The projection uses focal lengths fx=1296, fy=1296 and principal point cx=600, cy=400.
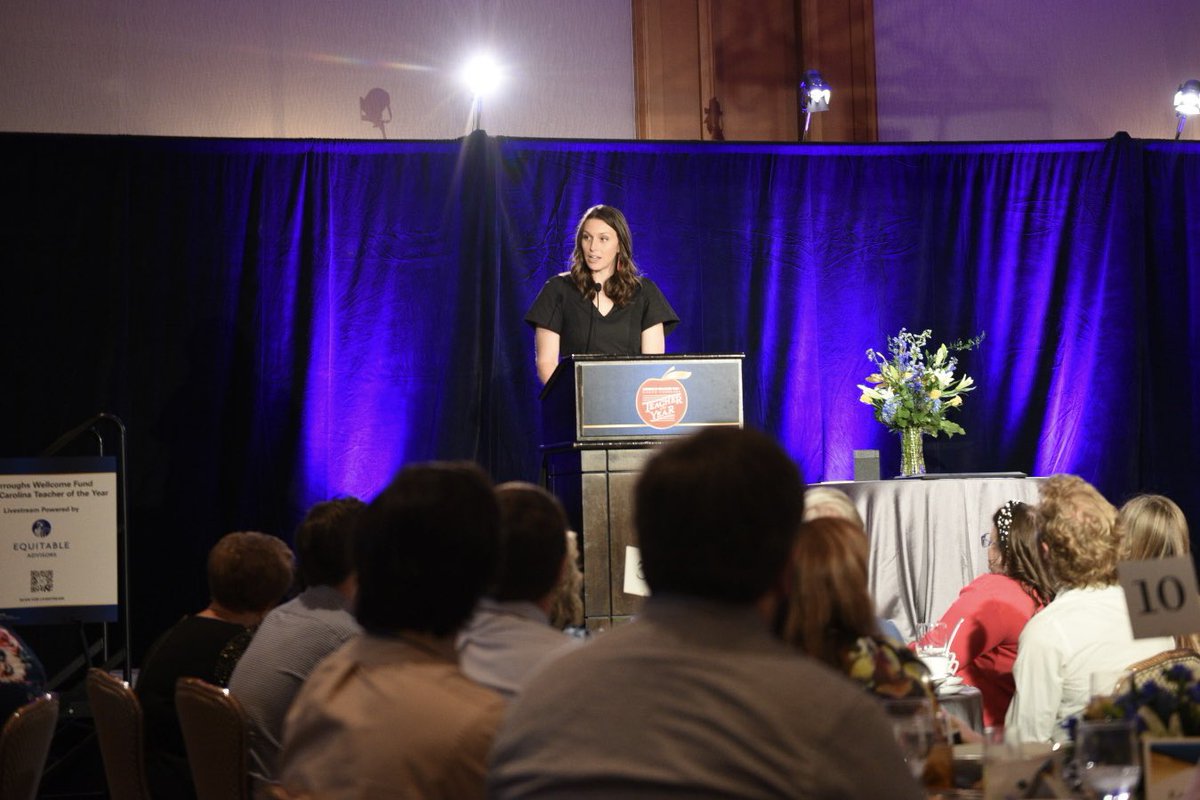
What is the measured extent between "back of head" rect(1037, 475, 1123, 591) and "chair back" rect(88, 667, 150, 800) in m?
2.10

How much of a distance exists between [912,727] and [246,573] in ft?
7.10

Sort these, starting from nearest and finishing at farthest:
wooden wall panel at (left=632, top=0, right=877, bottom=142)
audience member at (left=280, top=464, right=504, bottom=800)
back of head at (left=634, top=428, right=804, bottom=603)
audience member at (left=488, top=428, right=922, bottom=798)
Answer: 1. audience member at (left=488, top=428, right=922, bottom=798)
2. back of head at (left=634, top=428, right=804, bottom=603)
3. audience member at (left=280, top=464, right=504, bottom=800)
4. wooden wall panel at (left=632, top=0, right=877, bottom=142)

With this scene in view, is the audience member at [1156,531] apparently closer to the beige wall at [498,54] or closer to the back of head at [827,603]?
the back of head at [827,603]

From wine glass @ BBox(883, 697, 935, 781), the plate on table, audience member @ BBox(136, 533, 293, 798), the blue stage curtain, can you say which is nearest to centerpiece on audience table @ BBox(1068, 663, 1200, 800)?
wine glass @ BBox(883, 697, 935, 781)

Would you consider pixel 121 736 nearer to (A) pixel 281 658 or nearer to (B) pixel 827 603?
(A) pixel 281 658

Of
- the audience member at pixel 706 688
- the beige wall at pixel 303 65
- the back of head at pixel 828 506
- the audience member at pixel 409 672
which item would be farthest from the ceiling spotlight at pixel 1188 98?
the audience member at pixel 706 688

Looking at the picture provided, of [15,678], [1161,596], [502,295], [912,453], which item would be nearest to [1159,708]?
[1161,596]

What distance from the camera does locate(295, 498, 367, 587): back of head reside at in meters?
3.00

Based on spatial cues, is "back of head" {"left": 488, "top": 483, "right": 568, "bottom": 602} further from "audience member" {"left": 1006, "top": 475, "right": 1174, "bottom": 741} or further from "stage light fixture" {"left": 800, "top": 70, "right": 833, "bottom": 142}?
"stage light fixture" {"left": 800, "top": 70, "right": 833, "bottom": 142}

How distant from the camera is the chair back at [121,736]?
9.04 feet

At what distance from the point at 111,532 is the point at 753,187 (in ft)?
13.0

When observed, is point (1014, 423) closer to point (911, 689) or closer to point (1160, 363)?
point (1160, 363)

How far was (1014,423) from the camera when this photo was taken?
755 cm

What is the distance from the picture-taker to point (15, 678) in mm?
3102
